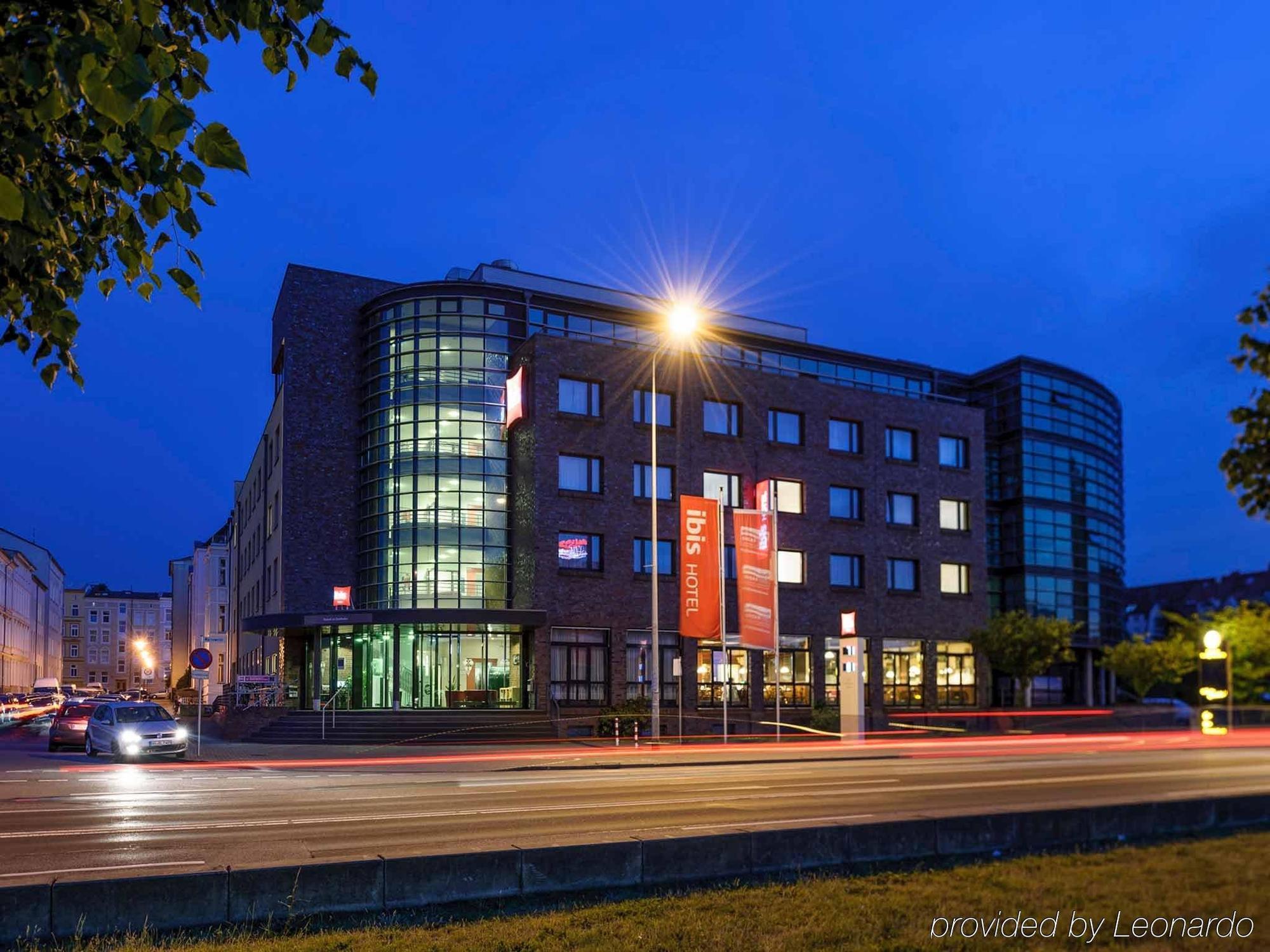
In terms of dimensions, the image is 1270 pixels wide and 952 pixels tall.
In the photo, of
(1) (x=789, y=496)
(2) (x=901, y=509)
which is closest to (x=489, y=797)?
(1) (x=789, y=496)

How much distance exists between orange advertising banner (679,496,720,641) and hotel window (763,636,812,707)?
341 inches

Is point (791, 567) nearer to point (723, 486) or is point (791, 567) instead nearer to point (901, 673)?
point (723, 486)

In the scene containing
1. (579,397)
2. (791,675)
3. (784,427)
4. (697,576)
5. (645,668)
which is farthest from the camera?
(784,427)

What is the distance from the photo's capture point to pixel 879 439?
177 feet

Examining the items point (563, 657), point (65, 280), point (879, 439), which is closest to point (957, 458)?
point (879, 439)

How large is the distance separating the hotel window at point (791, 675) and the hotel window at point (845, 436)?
9.21 metres

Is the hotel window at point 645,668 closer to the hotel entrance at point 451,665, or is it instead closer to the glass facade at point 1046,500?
the hotel entrance at point 451,665

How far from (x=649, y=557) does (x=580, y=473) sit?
4394 mm

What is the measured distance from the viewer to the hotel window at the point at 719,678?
46969mm

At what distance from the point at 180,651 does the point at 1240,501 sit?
147 m

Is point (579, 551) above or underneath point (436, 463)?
underneath

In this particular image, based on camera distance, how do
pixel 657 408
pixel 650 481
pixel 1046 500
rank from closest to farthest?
1. pixel 650 481
2. pixel 657 408
3. pixel 1046 500

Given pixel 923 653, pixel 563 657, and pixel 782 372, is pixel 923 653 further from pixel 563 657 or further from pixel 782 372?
pixel 563 657

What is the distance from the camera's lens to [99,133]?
17.5 ft
